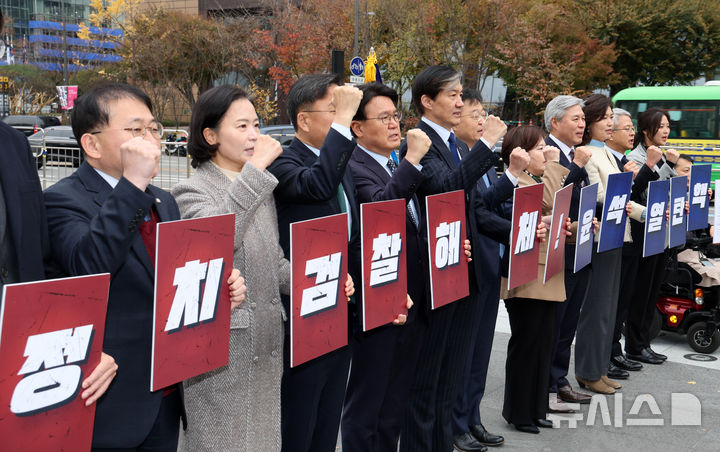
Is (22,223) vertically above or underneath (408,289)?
above

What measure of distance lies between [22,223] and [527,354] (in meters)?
3.33

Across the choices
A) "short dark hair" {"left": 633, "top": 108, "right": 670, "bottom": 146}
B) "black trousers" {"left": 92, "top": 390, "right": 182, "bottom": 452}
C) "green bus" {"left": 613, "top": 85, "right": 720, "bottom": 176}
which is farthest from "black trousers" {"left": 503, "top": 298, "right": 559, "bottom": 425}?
"green bus" {"left": 613, "top": 85, "right": 720, "bottom": 176}

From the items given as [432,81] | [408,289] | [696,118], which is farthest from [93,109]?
[696,118]

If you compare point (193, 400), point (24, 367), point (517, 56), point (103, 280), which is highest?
point (517, 56)

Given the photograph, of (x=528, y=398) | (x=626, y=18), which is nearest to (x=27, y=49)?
(x=626, y=18)

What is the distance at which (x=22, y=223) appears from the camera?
74.3 inches

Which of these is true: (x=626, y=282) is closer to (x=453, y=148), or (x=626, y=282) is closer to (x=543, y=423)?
A: (x=543, y=423)

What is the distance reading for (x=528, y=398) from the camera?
14.8 feet

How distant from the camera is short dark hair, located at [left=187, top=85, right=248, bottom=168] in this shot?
106 inches

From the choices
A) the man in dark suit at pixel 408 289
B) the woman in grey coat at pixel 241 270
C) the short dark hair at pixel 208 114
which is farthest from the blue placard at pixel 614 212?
the short dark hair at pixel 208 114

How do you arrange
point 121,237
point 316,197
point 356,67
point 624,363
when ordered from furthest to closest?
point 356,67, point 624,363, point 316,197, point 121,237

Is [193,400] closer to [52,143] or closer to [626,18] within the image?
[52,143]

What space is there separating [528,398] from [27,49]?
1995 inches

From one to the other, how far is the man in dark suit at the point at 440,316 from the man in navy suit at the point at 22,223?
204cm
